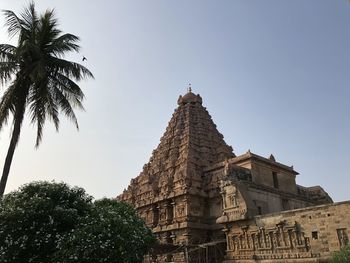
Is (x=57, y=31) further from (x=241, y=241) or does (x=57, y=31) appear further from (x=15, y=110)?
(x=241, y=241)

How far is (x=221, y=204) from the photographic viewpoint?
30984 millimetres

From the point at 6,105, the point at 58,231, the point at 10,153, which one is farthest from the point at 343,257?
the point at 6,105

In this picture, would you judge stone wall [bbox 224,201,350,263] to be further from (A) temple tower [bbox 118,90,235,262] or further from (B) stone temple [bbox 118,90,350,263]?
(A) temple tower [bbox 118,90,235,262]

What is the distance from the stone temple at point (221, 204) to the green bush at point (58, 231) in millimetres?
7886

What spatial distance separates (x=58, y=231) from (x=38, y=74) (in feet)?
23.3

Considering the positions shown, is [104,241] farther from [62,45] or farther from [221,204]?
[221,204]

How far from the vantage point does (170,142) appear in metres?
40.0

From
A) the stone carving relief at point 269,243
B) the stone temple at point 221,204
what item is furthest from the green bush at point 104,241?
the stone carving relief at point 269,243

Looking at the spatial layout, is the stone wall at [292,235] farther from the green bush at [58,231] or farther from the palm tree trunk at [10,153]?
the palm tree trunk at [10,153]

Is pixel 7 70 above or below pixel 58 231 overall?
above

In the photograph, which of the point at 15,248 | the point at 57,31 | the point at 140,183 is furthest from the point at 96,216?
the point at 140,183

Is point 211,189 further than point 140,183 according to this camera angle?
No

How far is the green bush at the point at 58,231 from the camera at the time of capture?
11703mm

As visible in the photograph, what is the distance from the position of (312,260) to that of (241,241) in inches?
204
